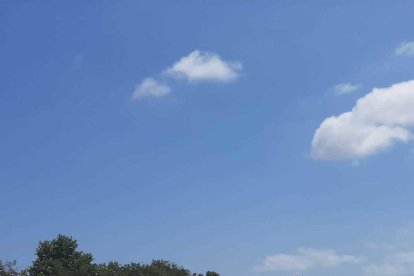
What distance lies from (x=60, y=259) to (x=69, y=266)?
2507 millimetres

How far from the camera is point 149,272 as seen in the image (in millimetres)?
109125

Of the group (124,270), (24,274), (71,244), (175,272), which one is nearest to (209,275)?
(175,272)

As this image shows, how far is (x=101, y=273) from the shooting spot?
102938 millimetres

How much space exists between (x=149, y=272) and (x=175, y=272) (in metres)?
6.07

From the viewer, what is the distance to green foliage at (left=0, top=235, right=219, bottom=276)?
105 meters

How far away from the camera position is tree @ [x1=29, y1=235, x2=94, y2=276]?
347 feet

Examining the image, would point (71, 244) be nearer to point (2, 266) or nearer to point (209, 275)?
point (2, 266)

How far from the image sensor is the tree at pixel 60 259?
105750 millimetres

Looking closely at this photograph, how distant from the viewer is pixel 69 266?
109m

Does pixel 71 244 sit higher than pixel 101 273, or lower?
higher

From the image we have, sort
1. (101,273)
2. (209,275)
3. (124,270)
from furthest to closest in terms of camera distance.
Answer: (209,275) < (124,270) < (101,273)

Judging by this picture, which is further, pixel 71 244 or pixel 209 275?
pixel 209 275

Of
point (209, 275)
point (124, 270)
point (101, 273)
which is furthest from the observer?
point (209, 275)

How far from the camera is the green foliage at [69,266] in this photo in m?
105
